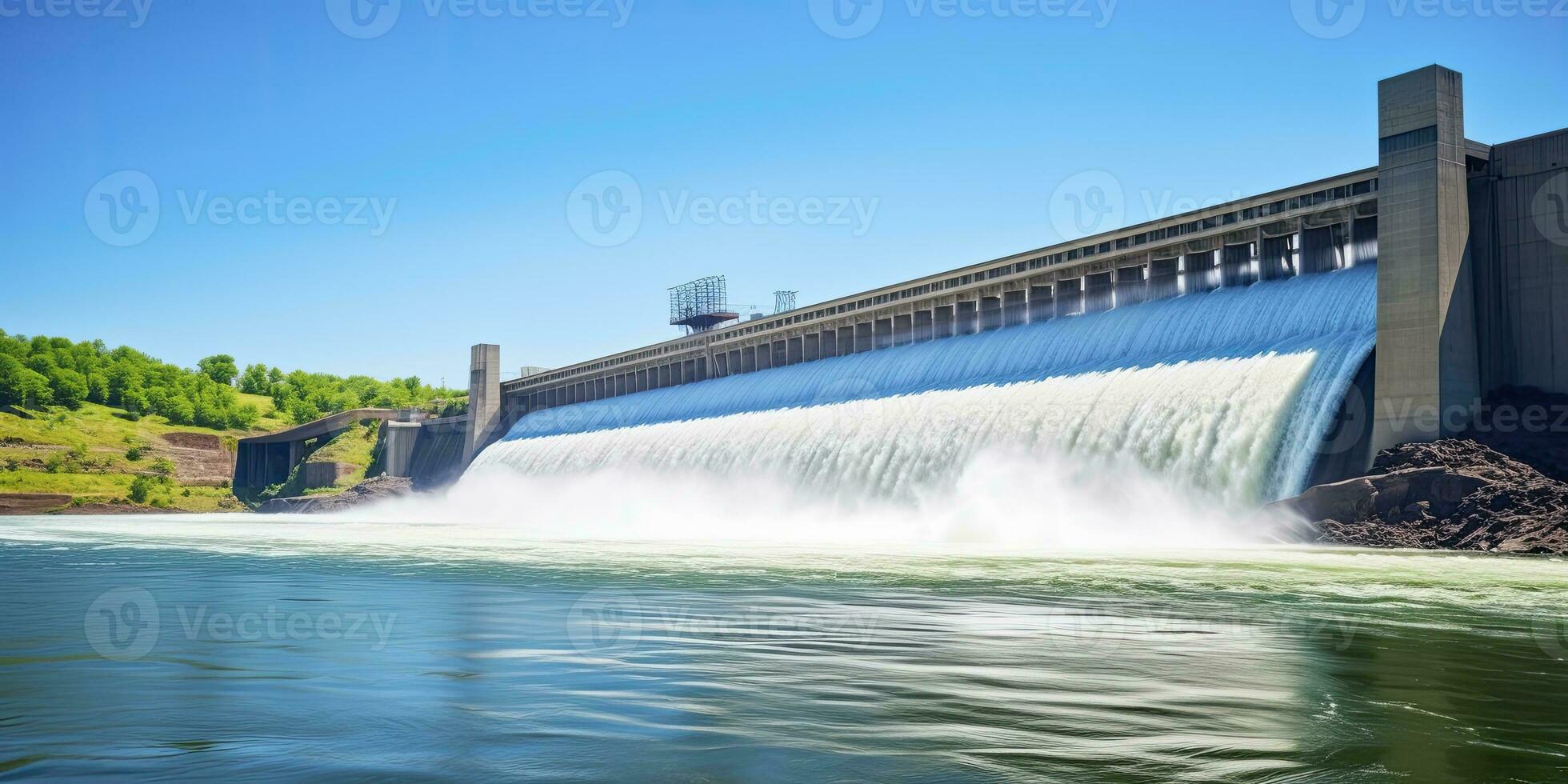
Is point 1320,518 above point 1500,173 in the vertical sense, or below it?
below

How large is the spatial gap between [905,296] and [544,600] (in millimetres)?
43334

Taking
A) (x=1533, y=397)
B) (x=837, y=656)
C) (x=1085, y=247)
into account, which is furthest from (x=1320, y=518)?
(x=837, y=656)

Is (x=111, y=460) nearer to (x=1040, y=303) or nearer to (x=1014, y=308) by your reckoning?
(x=1014, y=308)

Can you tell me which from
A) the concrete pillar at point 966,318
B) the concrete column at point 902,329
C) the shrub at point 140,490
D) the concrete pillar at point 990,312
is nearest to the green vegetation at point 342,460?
the shrub at point 140,490

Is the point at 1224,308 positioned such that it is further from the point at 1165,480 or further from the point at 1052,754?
the point at 1052,754

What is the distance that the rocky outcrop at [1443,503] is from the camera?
27.3m

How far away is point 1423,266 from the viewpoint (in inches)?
1232

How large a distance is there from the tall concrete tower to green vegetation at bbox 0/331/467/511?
76252 millimetres

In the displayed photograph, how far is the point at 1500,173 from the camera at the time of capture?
32.4 m

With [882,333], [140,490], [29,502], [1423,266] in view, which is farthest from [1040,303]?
[140,490]

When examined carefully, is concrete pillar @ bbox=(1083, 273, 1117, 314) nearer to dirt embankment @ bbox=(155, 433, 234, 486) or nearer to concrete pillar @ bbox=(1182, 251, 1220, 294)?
concrete pillar @ bbox=(1182, 251, 1220, 294)

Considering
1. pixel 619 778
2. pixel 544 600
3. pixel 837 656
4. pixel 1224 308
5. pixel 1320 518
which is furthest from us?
pixel 1224 308

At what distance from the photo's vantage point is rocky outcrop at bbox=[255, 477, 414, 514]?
3302 inches

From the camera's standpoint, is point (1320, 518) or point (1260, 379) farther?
point (1260, 379)
